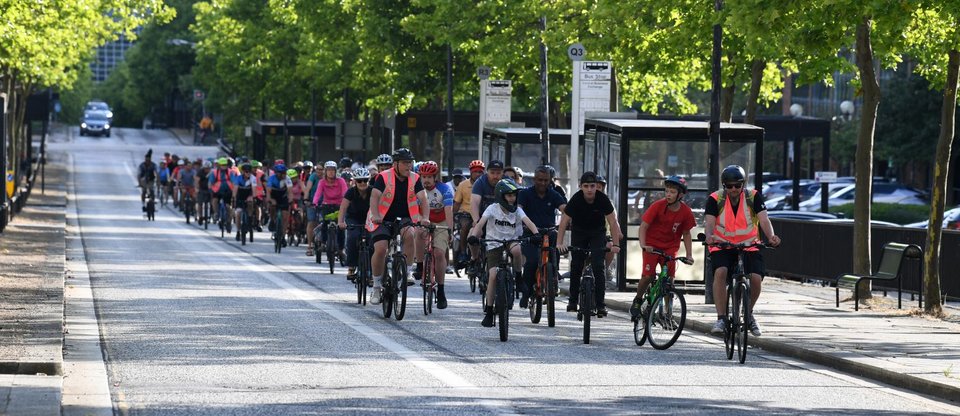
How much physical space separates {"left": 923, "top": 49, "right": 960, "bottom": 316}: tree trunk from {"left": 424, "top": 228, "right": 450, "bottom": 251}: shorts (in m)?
5.52

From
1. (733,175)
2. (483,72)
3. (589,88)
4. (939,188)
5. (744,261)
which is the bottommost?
(744,261)

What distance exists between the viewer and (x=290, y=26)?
207 ft

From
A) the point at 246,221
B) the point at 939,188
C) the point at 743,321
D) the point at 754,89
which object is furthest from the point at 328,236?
the point at 743,321

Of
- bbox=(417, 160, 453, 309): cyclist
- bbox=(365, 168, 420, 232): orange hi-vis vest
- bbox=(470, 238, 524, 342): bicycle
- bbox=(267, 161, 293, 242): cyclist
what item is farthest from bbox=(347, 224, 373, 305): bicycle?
bbox=(267, 161, 293, 242): cyclist

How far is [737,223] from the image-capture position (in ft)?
47.6

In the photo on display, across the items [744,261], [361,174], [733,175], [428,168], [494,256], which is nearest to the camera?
[733,175]

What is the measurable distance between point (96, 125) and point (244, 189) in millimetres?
95027

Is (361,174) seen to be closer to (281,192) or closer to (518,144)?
(281,192)

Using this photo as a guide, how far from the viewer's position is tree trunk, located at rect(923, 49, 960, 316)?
19938 mm

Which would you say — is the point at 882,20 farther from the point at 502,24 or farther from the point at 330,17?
the point at 330,17

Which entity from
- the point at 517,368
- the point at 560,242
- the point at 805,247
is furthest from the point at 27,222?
the point at 517,368

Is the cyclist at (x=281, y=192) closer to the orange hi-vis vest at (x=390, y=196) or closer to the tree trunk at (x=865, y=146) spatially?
the tree trunk at (x=865, y=146)

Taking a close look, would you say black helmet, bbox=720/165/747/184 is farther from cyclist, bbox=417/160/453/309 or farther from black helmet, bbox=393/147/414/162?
cyclist, bbox=417/160/453/309

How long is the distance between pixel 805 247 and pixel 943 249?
4.89m
